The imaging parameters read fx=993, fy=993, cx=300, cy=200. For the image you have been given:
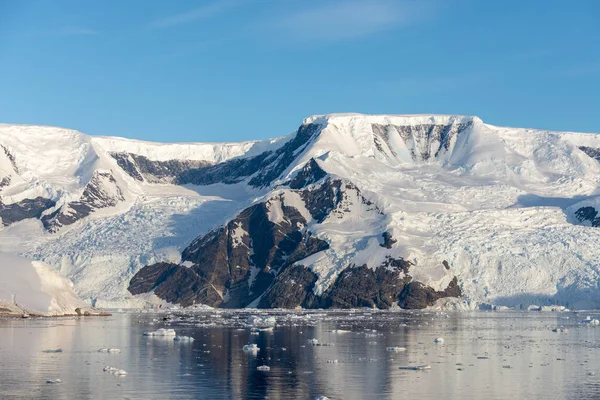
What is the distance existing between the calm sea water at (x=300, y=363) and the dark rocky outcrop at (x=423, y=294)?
71.4 meters

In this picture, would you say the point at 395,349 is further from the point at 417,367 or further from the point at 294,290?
the point at 294,290

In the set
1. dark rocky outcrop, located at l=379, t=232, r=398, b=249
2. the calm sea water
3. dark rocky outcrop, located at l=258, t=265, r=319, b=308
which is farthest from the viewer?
dark rocky outcrop, located at l=379, t=232, r=398, b=249

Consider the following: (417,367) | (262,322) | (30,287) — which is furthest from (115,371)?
(30,287)

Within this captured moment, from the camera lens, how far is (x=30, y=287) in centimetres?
12306

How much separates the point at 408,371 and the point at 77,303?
266 feet

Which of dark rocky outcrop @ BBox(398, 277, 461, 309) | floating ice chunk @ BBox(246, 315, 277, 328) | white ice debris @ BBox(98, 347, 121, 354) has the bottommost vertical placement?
white ice debris @ BBox(98, 347, 121, 354)

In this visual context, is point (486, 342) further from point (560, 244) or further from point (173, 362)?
point (560, 244)

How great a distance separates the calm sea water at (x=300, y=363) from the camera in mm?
58938

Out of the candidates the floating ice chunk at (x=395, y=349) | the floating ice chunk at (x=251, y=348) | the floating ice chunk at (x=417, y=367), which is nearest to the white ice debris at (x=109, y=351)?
the floating ice chunk at (x=251, y=348)

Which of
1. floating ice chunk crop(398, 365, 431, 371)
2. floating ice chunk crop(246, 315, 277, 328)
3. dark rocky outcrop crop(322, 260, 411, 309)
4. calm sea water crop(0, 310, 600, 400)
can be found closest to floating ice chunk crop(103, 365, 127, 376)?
calm sea water crop(0, 310, 600, 400)

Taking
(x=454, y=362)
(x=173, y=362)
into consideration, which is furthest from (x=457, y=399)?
(x=173, y=362)

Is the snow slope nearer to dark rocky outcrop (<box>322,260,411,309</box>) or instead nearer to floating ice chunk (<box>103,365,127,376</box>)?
floating ice chunk (<box>103,365,127,376</box>)

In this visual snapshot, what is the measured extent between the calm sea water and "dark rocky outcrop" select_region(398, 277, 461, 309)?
71.4m

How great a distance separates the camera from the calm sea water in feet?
193
